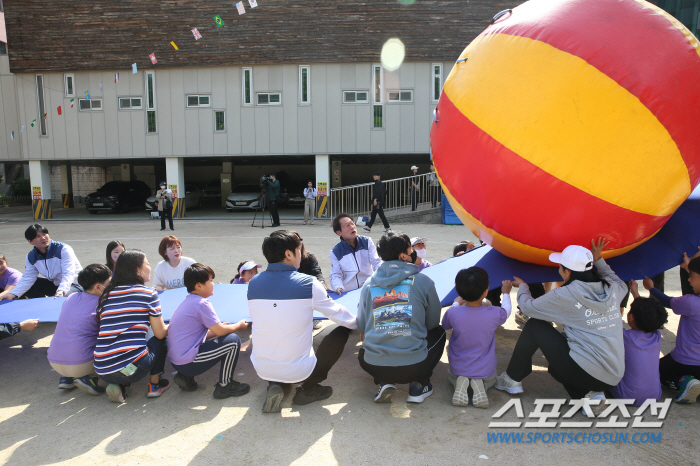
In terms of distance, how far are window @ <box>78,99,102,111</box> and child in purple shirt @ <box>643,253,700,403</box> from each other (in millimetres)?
21583

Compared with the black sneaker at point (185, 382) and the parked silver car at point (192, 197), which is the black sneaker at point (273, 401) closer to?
the black sneaker at point (185, 382)

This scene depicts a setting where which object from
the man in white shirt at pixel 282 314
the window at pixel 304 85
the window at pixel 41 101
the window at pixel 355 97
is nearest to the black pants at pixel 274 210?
the window at pixel 304 85

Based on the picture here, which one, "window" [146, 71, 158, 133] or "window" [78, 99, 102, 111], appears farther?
"window" [78, 99, 102, 111]

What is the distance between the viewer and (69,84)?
19.6 m

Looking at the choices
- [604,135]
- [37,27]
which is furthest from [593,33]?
[37,27]

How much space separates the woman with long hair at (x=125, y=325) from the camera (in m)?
3.51

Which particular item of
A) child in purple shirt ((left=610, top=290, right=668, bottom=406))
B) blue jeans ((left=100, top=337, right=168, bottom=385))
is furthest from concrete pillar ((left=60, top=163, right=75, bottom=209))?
child in purple shirt ((left=610, top=290, right=668, bottom=406))

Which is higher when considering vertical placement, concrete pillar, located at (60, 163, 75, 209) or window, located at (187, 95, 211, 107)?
window, located at (187, 95, 211, 107)

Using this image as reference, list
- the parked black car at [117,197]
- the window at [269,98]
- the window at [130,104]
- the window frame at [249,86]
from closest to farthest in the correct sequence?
the window frame at [249,86] < the window at [269,98] < the window at [130,104] < the parked black car at [117,197]

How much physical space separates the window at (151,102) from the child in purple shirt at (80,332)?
57.5 ft

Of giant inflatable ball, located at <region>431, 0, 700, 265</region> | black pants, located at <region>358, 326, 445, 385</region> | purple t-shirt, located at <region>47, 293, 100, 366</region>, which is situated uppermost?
giant inflatable ball, located at <region>431, 0, 700, 265</region>

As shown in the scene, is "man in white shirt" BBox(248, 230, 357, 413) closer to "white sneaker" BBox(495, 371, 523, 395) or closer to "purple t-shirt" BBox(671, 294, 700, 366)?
"white sneaker" BBox(495, 371, 523, 395)

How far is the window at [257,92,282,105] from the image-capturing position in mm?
19094

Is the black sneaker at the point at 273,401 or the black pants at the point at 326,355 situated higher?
the black pants at the point at 326,355
